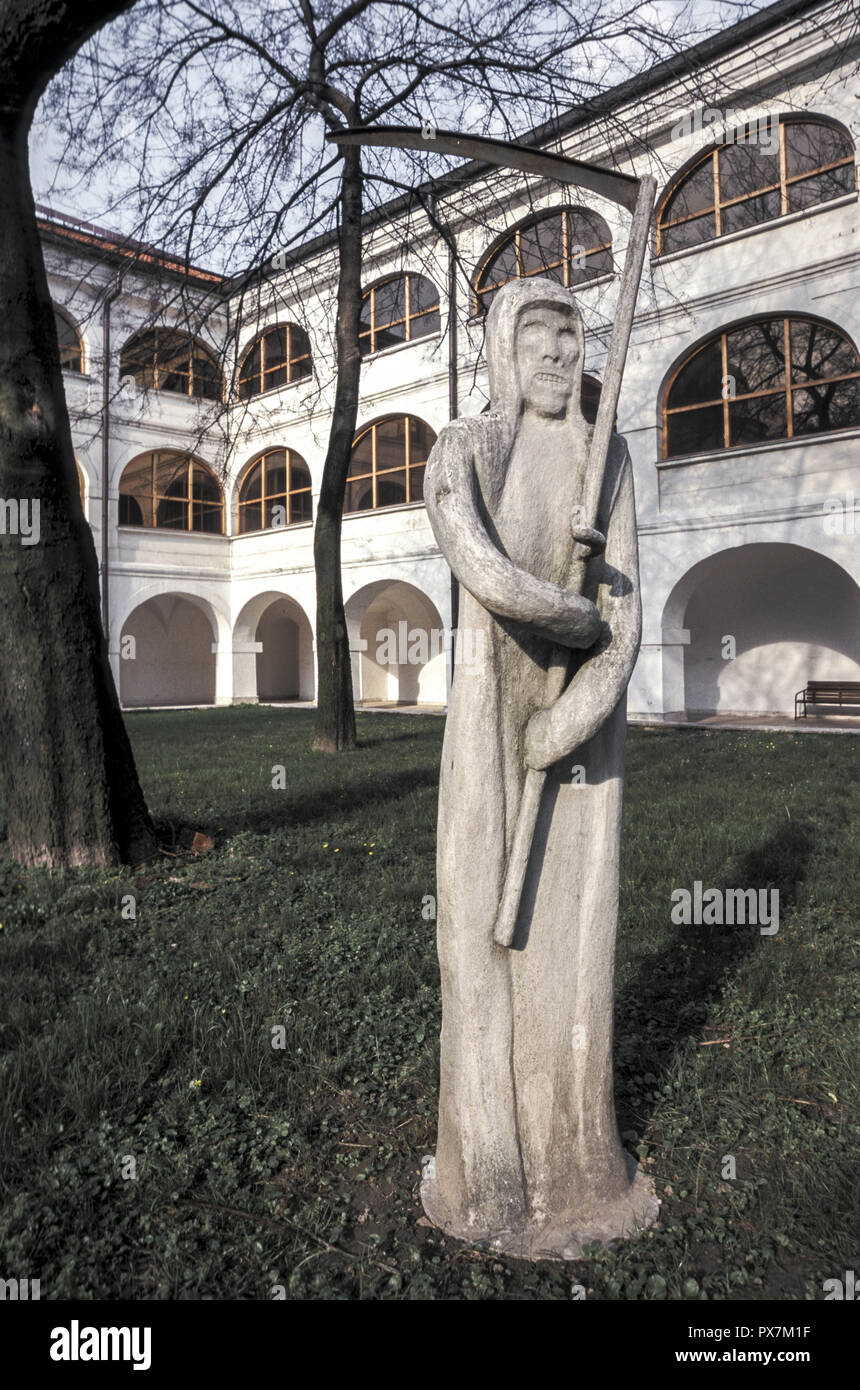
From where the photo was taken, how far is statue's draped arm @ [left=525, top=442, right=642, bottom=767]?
74.6 inches

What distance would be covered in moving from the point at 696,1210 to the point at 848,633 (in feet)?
50.9

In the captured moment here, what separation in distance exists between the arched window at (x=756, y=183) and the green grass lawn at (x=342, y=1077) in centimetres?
1201

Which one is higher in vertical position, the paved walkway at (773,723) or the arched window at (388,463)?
the arched window at (388,463)

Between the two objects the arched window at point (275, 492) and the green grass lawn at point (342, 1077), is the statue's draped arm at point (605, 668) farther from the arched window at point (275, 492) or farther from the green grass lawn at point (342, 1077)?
the arched window at point (275, 492)

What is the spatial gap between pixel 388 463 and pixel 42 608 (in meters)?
15.6

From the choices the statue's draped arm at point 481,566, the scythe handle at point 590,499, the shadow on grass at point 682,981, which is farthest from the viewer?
the shadow on grass at point 682,981

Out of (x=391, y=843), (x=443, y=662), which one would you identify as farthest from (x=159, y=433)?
(x=391, y=843)

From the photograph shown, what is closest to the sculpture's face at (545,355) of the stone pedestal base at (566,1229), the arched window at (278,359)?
the stone pedestal base at (566,1229)

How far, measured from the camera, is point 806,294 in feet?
42.5

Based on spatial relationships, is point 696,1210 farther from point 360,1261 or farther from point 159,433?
point 159,433

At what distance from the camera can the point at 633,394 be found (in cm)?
1480

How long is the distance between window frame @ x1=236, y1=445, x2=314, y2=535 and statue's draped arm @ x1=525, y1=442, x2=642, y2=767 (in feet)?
64.2

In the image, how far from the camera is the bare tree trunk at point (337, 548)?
10.6m

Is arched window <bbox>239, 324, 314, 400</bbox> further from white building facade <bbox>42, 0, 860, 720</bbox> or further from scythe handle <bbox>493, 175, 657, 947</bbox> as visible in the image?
scythe handle <bbox>493, 175, 657, 947</bbox>
